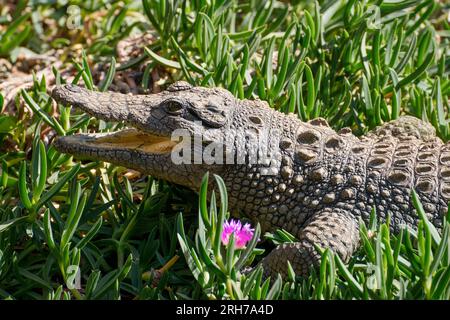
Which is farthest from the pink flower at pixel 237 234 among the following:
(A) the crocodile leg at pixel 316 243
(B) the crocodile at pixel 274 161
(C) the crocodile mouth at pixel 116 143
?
(C) the crocodile mouth at pixel 116 143

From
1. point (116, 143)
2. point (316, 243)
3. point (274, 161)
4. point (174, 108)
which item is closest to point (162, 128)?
point (174, 108)

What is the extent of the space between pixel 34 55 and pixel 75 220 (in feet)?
7.63

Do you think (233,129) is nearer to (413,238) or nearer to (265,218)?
(265,218)

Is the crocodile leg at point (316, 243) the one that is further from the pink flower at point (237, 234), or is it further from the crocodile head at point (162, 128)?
the crocodile head at point (162, 128)

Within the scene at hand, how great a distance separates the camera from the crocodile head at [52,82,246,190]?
13.1ft

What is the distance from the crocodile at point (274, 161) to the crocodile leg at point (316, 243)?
0.05ft

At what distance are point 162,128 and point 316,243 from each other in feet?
3.04

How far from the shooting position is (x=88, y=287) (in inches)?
136

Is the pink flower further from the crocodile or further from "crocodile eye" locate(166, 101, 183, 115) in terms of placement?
"crocodile eye" locate(166, 101, 183, 115)

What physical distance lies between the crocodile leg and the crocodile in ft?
0.05

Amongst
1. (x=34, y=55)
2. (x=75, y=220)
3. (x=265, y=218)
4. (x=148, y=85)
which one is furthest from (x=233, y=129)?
(x=34, y=55)

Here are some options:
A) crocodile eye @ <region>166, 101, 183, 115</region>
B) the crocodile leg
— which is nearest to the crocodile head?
crocodile eye @ <region>166, 101, 183, 115</region>

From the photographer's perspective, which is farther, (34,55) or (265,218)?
(34,55)
